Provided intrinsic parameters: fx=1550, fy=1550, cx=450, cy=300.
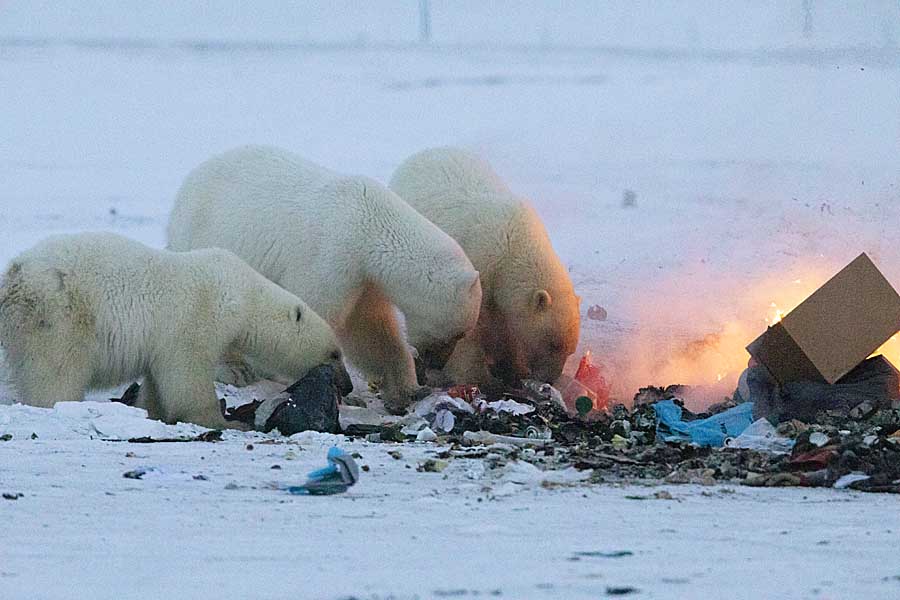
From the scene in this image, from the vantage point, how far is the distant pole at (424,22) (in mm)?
22703

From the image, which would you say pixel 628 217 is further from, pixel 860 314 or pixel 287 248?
pixel 860 314

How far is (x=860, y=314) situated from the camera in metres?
7.55

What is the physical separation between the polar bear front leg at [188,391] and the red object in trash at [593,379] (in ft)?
8.77

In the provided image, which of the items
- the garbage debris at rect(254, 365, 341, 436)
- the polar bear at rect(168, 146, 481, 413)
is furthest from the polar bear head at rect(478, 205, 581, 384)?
the garbage debris at rect(254, 365, 341, 436)

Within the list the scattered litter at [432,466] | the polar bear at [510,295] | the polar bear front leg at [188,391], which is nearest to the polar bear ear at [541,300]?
the polar bear at [510,295]

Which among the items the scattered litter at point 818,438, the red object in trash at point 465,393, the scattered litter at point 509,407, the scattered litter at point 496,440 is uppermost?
the scattered litter at point 818,438

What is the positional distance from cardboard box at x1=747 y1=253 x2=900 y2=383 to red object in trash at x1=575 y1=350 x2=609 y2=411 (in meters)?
2.17

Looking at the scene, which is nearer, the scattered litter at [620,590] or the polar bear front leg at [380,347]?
the scattered litter at [620,590]

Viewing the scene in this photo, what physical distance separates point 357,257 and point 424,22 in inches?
563

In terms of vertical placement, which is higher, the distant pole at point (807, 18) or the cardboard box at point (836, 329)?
the distant pole at point (807, 18)

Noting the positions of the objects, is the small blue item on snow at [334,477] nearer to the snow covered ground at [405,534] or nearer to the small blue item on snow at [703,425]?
the snow covered ground at [405,534]

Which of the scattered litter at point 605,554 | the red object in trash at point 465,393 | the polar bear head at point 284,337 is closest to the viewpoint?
the scattered litter at point 605,554

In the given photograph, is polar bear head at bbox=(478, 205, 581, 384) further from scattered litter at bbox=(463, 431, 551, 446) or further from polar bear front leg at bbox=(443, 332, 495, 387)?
scattered litter at bbox=(463, 431, 551, 446)

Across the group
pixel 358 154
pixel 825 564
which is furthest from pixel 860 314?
pixel 358 154
